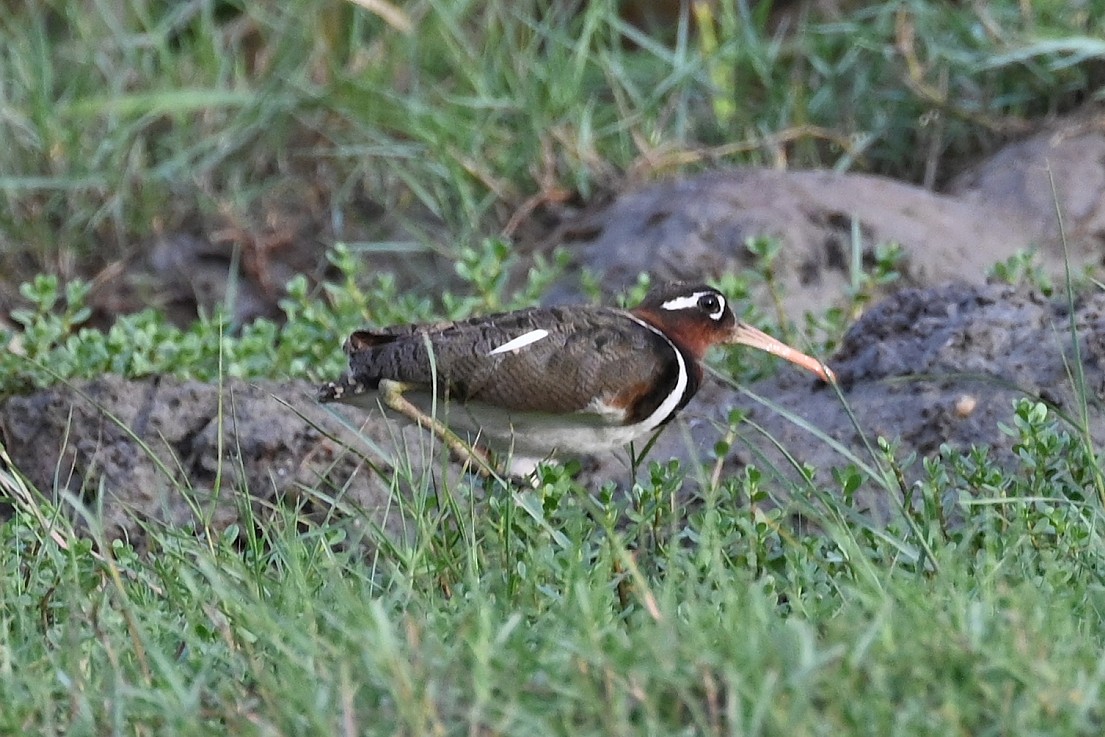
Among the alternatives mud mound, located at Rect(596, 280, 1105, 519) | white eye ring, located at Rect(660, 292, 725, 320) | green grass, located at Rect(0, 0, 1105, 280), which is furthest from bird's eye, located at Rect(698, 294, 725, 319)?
green grass, located at Rect(0, 0, 1105, 280)

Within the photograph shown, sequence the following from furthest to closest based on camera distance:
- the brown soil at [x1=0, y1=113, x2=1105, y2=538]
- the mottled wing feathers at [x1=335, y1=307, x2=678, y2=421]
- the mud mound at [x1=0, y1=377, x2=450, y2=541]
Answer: the mud mound at [x1=0, y1=377, x2=450, y2=541] → the brown soil at [x1=0, y1=113, x2=1105, y2=538] → the mottled wing feathers at [x1=335, y1=307, x2=678, y2=421]

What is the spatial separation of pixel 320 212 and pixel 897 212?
2.61 metres

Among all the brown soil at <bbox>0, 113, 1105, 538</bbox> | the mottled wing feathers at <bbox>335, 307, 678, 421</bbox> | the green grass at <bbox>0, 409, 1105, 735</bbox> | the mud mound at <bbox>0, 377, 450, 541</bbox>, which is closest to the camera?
the green grass at <bbox>0, 409, 1105, 735</bbox>

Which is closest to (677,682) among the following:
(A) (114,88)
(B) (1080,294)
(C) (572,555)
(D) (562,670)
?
(D) (562,670)

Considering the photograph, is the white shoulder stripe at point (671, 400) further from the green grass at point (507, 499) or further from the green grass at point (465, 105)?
the green grass at point (465, 105)

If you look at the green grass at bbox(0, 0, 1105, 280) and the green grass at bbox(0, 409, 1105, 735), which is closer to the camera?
the green grass at bbox(0, 409, 1105, 735)

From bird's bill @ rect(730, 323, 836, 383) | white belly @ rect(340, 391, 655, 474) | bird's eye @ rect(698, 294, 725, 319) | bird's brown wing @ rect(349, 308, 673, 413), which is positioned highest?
bird's brown wing @ rect(349, 308, 673, 413)

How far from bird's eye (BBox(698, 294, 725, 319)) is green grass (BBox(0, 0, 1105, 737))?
46cm

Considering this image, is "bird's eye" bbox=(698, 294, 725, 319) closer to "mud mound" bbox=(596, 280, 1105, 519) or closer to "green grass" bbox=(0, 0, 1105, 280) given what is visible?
"mud mound" bbox=(596, 280, 1105, 519)

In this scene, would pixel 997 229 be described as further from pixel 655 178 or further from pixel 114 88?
pixel 114 88

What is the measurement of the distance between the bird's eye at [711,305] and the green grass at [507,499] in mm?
463

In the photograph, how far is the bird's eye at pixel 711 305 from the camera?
4535 millimetres

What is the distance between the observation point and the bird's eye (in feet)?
14.9

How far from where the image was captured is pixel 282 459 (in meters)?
4.73
